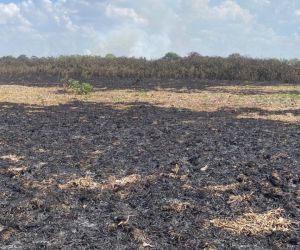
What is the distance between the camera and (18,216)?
6.14m

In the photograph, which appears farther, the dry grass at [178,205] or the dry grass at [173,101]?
the dry grass at [173,101]

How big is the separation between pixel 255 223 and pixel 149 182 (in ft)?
7.19

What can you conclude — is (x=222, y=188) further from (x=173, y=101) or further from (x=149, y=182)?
(x=173, y=101)

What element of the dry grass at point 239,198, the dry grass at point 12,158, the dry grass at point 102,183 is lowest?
the dry grass at point 239,198

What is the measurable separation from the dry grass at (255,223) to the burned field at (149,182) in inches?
0.5

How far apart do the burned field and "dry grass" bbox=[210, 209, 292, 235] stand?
0.04ft

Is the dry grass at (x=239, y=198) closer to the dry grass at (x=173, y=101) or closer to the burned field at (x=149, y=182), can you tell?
the burned field at (x=149, y=182)

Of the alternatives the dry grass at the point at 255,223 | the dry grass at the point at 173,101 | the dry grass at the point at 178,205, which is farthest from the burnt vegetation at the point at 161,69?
the dry grass at the point at 255,223

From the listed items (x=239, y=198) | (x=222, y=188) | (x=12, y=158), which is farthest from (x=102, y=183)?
(x=12, y=158)

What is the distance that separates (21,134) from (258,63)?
103ft

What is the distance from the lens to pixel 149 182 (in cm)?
760

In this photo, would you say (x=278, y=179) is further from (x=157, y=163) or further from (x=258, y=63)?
(x=258, y=63)

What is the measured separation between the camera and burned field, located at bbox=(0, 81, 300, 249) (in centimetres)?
554

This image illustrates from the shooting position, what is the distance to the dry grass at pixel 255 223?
5.68 m
